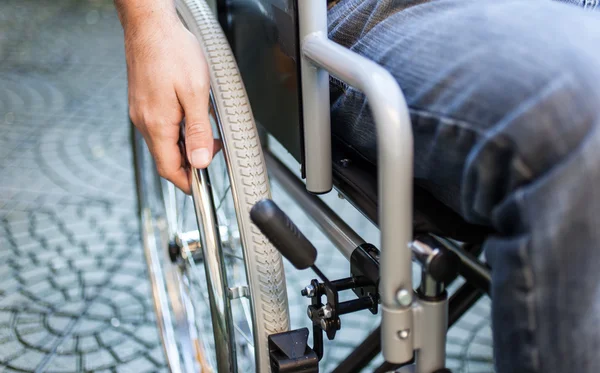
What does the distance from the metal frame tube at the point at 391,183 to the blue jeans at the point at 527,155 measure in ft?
0.11

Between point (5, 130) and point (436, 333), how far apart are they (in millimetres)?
2149

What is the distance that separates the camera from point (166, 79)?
2.39ft

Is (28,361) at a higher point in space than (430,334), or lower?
lower

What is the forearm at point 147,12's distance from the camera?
76 centimetres

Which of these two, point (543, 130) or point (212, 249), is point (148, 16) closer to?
point (212, 249)

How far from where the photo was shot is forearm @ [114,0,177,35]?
760 millimetres

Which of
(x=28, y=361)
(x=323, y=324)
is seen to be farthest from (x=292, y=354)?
(x=28, y=361)

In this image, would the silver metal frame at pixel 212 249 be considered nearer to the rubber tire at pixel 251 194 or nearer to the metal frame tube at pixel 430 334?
the rubber tire at pixel 251 194

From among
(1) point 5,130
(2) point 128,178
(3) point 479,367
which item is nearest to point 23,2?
(1) point 5,130

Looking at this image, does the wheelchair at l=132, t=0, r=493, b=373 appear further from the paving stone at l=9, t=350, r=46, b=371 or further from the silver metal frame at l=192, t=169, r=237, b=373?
the paving stone at l=9, t=350, r=46, b=371

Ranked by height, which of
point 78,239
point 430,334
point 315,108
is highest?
point 315,108

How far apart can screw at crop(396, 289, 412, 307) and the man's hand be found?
312mm

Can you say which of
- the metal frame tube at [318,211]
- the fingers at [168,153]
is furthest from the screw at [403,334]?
the fingers at [168,153]

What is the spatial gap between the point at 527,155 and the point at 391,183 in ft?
0.35
